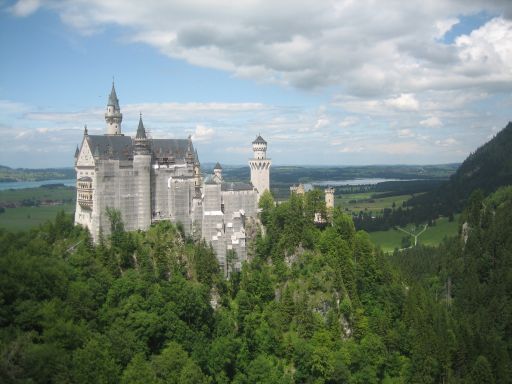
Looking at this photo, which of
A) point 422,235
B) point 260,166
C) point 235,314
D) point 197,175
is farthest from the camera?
point 422,235

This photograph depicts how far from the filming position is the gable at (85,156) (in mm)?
76500

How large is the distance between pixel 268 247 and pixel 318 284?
1126cm

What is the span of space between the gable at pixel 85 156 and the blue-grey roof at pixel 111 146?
2.99 ft

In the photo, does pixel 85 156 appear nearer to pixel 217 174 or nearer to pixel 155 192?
pixel 155 192

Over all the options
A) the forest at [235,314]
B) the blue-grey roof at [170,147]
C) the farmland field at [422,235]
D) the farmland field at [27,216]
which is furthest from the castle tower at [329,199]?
the farmland field at [422,235]

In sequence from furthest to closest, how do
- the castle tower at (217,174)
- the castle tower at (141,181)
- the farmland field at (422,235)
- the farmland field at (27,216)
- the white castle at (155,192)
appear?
the farmland field at (422,235), the farmland field at (27,216), the castle tower at (217,174), the castle tower at (141,181), the white castle at (155,192)

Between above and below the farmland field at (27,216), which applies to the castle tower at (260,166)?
above

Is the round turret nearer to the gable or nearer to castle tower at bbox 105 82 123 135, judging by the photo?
castle tower at bbox 105 82 123 135

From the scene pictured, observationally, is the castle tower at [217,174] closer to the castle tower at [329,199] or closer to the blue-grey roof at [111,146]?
the blue-grey roof at [111,146]

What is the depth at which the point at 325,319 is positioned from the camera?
71125 mm

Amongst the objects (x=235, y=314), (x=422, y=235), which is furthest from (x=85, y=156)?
(x=422, y=235)

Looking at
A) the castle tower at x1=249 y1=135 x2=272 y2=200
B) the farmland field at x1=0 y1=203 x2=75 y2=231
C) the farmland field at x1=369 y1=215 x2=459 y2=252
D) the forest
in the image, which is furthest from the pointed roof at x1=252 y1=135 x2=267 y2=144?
the farmland field at x1=369 y1=215 x2=459 y2=252

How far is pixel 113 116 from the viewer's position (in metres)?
87.6

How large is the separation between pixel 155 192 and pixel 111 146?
9.90m
